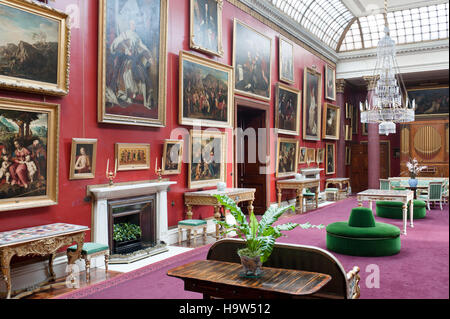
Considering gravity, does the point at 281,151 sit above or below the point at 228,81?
below

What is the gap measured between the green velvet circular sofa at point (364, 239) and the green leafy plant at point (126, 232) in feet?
13.2

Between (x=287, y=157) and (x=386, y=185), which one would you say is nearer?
(x=386, y=185)

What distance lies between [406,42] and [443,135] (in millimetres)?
4968

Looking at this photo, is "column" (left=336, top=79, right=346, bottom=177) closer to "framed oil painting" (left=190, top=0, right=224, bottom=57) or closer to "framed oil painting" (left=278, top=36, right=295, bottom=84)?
"framed oil painting" (left=278, top=36, right=295, bottom=84)

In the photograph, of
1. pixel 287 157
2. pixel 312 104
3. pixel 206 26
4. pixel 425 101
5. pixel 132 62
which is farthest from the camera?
pixel 425 101

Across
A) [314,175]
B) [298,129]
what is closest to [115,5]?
[298,129]

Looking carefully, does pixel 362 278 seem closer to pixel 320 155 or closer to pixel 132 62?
pixel 132 62

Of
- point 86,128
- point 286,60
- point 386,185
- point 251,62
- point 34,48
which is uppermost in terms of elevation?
point 286,60

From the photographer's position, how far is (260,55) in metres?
12.8

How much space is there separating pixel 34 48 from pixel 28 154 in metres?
1.61

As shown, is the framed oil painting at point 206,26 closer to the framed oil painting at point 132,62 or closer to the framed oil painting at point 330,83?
the framed oil painting at point 132,62

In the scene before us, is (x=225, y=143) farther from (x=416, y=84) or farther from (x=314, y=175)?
(x=416, y=84)

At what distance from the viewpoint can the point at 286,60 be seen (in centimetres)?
1458

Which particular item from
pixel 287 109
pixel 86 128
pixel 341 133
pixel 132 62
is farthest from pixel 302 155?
pixel 86 128
